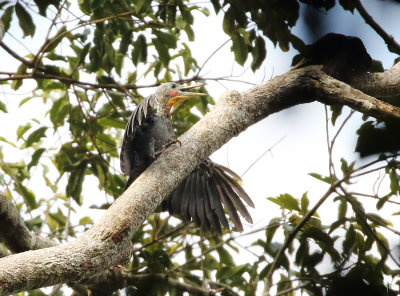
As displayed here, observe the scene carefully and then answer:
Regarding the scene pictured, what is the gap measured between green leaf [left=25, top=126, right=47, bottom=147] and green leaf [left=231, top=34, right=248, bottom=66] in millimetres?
2101

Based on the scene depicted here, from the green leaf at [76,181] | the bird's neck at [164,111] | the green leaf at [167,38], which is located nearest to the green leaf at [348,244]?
the green leaf at [167,38]

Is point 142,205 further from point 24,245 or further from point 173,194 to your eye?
point 173,194

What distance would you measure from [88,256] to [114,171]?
2214 mm

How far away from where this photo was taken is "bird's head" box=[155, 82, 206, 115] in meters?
3.77

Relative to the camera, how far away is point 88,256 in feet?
5.43

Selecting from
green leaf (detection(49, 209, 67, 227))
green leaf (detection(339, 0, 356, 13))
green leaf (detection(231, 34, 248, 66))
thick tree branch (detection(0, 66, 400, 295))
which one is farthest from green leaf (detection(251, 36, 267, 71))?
green leaf (detection(49, 209, 67, 227))

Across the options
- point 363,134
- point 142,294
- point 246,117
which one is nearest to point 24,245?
point 246,117

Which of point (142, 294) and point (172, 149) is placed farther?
point (172, 149)

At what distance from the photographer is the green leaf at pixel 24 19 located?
270 centimetres

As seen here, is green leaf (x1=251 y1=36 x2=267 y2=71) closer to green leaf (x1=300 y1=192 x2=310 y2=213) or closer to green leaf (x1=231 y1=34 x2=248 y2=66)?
green leaf (x1=231 y1=34 x2=248 y2=66)

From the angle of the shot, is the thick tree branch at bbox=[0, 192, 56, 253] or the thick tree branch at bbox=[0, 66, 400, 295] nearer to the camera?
the thick tree branch at bbox=[0, 66, 400, 295]

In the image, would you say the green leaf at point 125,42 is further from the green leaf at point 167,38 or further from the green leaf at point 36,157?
the green leaf at point 36,157

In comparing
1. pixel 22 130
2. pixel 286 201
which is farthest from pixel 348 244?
pixel 22 130

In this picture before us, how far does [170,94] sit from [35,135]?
49.0 inches
